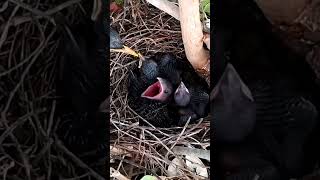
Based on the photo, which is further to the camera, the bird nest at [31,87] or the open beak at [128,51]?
the open beak at [128,51]

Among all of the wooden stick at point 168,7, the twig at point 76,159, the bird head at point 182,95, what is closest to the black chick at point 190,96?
the bird head at point 182,95

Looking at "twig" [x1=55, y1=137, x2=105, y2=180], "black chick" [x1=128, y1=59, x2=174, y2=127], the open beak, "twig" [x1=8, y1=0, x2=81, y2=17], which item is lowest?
"twig" [x1=55, y1=137, x2=105, y2=180]

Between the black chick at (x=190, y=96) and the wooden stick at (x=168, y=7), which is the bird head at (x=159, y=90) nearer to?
the black chick at (x=190, y=96)

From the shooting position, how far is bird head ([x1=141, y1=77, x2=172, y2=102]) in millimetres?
922

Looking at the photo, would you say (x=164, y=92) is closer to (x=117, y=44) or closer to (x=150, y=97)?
(x=150, y=97)

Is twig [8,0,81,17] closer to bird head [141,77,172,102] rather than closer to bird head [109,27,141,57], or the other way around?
bird head [109,27,141,57]

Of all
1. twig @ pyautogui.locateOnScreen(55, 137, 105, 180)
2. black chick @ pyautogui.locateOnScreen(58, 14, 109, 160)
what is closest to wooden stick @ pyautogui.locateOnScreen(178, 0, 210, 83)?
black chick @ pyautogui.locateOnScreen(58, 14, 109, 160)

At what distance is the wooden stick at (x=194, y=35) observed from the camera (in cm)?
87

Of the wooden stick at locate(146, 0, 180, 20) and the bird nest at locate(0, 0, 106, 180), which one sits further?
the wooden stick at locate(146, 0, 180, 20)

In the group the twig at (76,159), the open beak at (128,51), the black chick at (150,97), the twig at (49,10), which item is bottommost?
the twig at (76,159)

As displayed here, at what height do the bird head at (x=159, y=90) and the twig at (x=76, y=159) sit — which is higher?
the bird head at (x=159, y=90)

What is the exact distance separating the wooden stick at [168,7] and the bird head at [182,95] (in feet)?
0.47

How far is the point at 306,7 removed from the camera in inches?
28.5

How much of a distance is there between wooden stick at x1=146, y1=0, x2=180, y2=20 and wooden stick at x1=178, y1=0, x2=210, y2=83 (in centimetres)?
4
